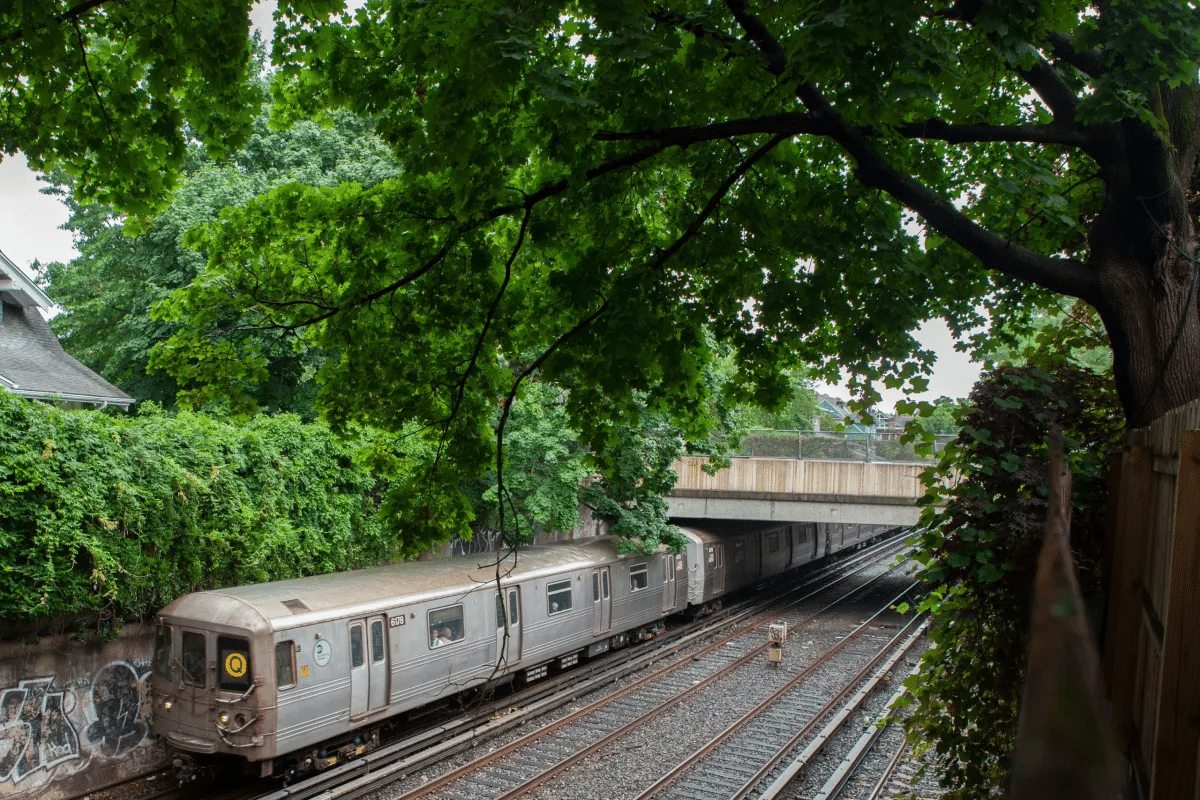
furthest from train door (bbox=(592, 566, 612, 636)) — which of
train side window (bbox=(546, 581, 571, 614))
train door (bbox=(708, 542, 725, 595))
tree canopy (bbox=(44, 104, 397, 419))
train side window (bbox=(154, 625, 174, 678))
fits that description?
train side window (bbox=(154, 625, 174, 678))

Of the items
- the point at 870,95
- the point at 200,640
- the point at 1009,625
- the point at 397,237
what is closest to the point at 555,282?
the point at 397,237

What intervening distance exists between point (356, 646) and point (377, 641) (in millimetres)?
388

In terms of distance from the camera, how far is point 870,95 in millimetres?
4879

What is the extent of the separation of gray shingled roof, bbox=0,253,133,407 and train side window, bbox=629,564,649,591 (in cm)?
1095

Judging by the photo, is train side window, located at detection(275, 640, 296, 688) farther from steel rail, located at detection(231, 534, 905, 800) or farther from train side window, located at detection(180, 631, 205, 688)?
steel rail, located at detection(231, 534, 905, 800)

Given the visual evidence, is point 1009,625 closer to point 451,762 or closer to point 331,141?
point 451,762

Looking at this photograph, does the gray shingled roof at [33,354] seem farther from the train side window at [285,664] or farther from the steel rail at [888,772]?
the steel rail at [888,772]

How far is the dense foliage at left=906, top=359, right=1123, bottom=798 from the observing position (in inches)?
224

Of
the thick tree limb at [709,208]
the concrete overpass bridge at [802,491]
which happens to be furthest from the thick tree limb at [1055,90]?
the concrete overpass bridge at [802,491]

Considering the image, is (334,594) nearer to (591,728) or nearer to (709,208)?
(591,728)

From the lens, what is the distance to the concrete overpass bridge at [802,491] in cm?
2491

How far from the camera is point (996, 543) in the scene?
575 cm

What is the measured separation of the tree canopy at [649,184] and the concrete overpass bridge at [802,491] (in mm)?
17298

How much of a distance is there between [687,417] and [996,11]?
445 centimetres
